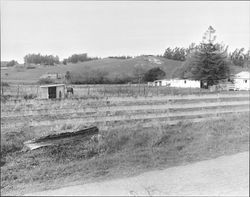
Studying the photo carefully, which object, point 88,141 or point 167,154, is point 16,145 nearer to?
point 88,141

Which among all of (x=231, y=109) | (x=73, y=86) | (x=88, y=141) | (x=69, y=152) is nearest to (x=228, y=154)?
(x=231, y=109)

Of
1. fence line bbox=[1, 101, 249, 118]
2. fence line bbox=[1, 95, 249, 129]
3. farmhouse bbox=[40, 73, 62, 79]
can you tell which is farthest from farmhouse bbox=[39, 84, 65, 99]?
fence line bbox=[1, 101, 249, 118]

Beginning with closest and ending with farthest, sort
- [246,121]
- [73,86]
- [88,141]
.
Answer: [88,141] < [246,121] < [73,86]

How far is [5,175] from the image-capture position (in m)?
2.72

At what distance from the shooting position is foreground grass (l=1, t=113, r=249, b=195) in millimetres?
2723

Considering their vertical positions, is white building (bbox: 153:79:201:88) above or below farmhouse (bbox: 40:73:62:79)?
below

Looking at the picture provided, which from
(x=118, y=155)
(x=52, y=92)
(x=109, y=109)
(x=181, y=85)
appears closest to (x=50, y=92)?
(x=52, y=92)

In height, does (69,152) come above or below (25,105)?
below

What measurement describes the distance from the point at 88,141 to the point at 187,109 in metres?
2.09

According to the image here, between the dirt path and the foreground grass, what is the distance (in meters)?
0.15

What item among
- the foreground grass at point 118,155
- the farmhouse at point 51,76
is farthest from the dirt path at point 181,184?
the farmhouse at point 51,76

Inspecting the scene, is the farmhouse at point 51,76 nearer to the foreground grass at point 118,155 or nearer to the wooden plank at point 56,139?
the wooden plank at point 56,139

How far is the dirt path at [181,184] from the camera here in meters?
2.48

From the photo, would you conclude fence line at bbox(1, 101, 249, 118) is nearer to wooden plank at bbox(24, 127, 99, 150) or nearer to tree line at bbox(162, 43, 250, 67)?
wooden plank at bbox(24, 127, 99, 150)
